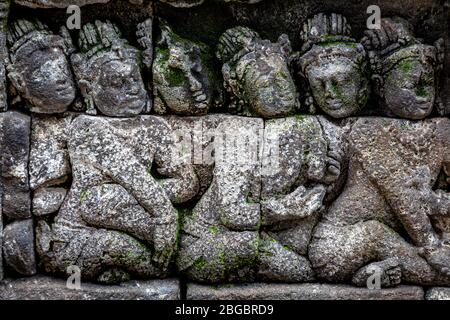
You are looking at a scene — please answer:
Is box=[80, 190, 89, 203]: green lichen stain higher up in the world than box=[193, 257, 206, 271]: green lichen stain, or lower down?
higher up

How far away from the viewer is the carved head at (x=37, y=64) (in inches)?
166

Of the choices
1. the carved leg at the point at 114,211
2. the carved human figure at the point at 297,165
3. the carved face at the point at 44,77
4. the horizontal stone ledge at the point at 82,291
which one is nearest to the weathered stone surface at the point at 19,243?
the horizontal stone ledge at the point at 82,291

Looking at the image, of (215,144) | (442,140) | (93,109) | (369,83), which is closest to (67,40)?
(93,109)

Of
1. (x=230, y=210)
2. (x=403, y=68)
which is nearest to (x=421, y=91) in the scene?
(x=403, y=68)

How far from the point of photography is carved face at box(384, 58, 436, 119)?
4266 millimetres

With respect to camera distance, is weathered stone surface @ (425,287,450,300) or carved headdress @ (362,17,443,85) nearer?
carved headdress @ (362,17,443,85)

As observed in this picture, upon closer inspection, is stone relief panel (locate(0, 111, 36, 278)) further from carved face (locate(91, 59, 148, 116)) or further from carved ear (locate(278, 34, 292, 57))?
carved ear (locate(278, 34, 292, 57))

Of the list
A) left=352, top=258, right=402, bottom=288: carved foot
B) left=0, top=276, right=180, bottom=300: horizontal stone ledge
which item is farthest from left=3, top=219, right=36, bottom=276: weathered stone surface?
left=352, top=258, right=402, bottom=288: carved foot

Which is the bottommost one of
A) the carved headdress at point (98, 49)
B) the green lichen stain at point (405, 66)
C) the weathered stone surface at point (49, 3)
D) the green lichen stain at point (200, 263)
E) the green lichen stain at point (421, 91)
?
the green lichen stain at point (200, 263)

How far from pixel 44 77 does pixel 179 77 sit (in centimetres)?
76

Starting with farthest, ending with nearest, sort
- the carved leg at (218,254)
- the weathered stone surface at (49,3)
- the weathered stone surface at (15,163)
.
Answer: the carved leg at (218,254) < the weathered stone surface at (15,163) < the weathered stone surface at (49,3)

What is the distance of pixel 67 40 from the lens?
429cm

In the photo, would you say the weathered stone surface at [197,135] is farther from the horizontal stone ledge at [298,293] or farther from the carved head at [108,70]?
the horizontal stone ledge at [298,293]

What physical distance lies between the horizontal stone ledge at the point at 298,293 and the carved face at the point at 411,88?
3.41 ft
